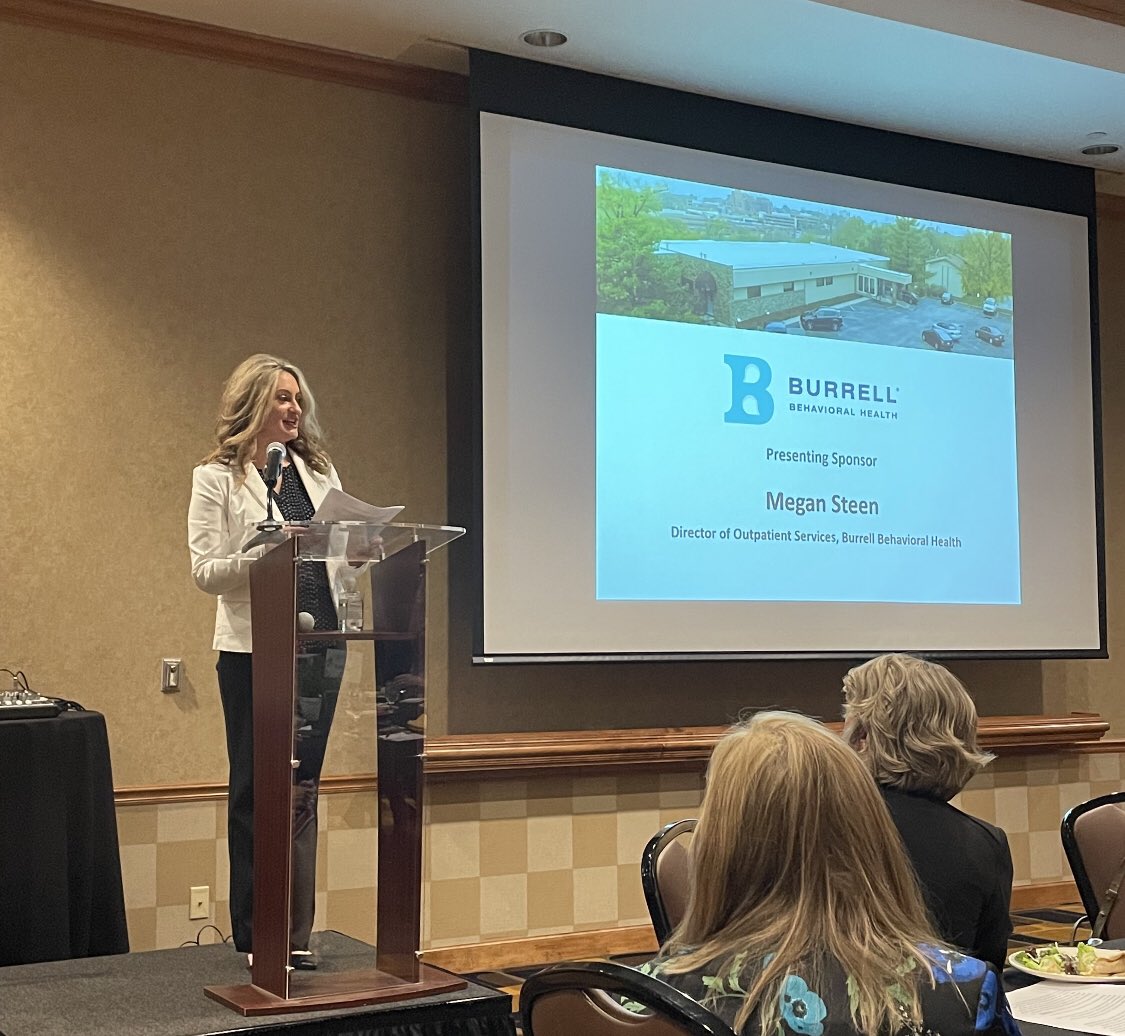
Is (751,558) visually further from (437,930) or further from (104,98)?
(104,98)

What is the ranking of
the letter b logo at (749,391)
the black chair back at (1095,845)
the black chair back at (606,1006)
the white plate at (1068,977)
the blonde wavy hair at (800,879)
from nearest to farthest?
1. the black chair back at (606,1006)
2. the blonde wavy hair at (800,879)
3. the white plate at (1068,977)
4. the black chair back at (1095,845)
5. the letter b logo at (749,391)

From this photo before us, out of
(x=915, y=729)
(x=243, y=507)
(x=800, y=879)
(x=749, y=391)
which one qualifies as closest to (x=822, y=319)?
(x=749, y=391)

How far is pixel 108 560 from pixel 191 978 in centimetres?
165

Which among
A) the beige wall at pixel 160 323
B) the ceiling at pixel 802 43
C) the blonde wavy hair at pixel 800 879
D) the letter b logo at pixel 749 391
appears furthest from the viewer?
the letter b logo at pixel 749 391

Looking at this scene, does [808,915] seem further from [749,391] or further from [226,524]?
[749,391]

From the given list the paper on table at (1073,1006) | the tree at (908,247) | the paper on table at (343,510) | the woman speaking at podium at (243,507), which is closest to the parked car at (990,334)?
the tree at (908,247)

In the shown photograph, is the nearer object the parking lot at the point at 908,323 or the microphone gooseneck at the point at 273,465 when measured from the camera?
the microphone gooseneck at the point at 273,465

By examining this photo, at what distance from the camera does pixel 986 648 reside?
17.9 ft

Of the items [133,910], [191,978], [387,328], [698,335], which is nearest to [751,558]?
[698,335]

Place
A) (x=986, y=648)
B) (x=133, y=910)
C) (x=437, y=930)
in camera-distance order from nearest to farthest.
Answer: (x=133, y=910) < (x=437, y=930) < (x=986, y=648)

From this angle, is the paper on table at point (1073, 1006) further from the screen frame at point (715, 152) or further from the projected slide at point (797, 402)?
the projected slide at point (797, 402)

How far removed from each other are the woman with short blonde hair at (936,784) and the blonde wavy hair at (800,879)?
2.13ft

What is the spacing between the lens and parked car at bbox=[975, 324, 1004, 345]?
5.58 meters

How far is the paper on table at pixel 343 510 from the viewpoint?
102 inches
